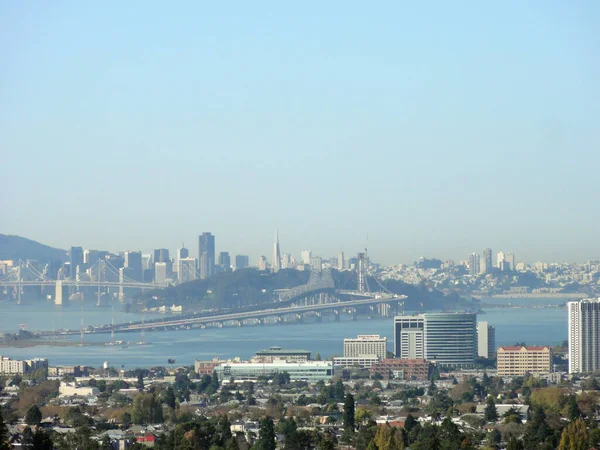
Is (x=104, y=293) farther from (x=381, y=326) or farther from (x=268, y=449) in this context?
(x=268, y=449)

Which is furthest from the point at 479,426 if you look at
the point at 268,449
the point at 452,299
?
the point at 452,299

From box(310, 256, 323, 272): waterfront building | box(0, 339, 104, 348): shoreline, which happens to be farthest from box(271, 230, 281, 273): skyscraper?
box(0, 339, 104, 348): shoreline

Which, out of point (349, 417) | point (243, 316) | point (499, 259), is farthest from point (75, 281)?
point (349, 417)

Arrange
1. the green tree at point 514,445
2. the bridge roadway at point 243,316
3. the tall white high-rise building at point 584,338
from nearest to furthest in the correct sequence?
the green tree at point 514,445
the tall white high-rise building at point 584,338
the bridge roadway at point 243,316

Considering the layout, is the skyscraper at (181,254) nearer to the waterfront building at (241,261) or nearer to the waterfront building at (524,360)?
the waterfront building at (241,261)

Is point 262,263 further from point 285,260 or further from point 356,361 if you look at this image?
point 356,361

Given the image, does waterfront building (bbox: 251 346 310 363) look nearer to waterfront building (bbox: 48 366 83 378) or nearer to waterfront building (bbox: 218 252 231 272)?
waterfront building (bbox: 48 366 83 378)

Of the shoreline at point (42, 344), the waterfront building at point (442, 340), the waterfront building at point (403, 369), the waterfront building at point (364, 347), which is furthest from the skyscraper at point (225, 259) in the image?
the waterfront building at point (403, 369)
